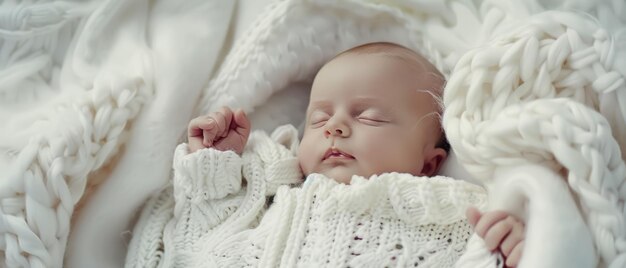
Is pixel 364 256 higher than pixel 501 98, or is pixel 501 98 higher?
pixel 501 98

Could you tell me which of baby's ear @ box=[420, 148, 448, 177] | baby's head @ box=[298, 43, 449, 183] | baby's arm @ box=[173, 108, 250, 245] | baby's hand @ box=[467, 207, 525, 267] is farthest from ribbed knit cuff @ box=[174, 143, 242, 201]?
baby's hand @ box=[467, 207, 525, 267]

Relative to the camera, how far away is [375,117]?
4.08ft

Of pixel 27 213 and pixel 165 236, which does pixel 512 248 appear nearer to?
pixel 165 236

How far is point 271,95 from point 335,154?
24 cm

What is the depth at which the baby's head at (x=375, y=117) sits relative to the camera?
1.22 m

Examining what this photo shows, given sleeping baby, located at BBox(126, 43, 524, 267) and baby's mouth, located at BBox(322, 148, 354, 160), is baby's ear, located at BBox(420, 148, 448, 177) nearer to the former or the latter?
sleeping baby, located at BBox(126, 43, 524, 267)

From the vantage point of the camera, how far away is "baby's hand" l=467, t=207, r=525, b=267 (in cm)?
91

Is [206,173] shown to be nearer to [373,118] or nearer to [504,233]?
[373,118]

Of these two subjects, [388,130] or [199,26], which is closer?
→ [388,130]

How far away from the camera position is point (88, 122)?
1.21m

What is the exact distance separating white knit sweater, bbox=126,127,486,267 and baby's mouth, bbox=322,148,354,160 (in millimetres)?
55

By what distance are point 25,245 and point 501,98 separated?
2.24 ft

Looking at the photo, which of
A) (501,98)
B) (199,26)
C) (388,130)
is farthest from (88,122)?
(501,98)

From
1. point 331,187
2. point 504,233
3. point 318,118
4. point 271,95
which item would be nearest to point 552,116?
point 504,233
